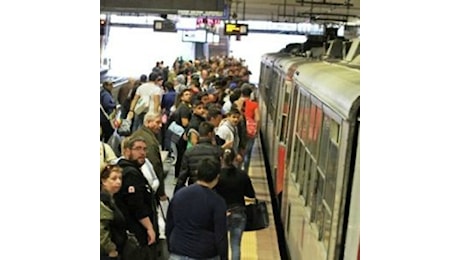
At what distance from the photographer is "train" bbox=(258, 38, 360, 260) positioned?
4066mm

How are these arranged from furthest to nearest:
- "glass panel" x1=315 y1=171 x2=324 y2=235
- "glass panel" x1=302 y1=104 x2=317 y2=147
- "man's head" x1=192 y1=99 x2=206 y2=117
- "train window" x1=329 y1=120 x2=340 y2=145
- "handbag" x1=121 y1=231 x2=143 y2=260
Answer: "man's head" x1=192 y1=99 x2=206 y2=117 < "glass panel" x1=302 y1=104 x2=317 y2=147 < "handbag" x1=121 y1=231 x2=143 y2=260 < "glass panel" x1=315 y1=171 x2=324 y2=235 < "train window" x1=329 y1=120 x2=340 y2=145

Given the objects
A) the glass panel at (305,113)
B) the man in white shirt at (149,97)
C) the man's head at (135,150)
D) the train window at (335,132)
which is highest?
the train window at (335,132)

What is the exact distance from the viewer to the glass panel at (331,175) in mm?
4439

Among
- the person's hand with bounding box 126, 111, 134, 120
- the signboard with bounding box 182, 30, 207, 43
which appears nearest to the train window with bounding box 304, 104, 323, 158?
the person's hand with bounding box 126, 111, 134, 120

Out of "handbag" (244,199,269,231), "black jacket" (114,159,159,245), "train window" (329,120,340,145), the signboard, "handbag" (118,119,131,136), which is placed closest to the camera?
"train window" (329,120,340,145)

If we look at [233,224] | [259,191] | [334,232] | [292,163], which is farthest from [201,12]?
[334,232]

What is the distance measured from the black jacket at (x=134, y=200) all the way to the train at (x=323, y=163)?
4.01 feet

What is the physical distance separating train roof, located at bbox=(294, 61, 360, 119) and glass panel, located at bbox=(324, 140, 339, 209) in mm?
243

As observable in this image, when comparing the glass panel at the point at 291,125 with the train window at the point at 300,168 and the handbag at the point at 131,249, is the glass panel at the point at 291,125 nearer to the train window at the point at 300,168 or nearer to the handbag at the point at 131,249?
the train window at the point at 300,168

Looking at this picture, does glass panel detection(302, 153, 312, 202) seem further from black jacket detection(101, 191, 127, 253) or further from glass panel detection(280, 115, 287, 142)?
glass panel detection(280, 115, 287, 142)

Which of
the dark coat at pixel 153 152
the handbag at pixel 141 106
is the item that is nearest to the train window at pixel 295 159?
the dark coat at pixel 153 152

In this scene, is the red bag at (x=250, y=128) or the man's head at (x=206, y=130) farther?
the red bag at (x=250, y=128)

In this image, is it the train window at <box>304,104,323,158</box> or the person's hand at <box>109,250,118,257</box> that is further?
the train window at <box>304,104,323,158</box>
